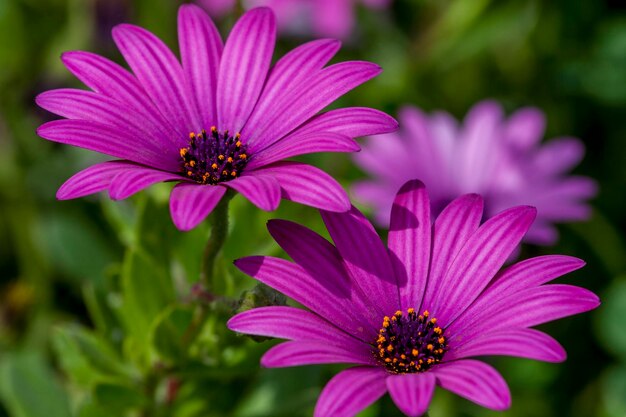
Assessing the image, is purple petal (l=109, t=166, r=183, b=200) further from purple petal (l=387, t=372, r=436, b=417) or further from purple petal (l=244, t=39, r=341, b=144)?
purple petal (l=387, t=372, r=436, b=417)

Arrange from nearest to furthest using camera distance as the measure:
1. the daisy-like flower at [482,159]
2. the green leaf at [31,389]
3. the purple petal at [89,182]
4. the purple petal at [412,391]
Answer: the purple petal at [412,391] → the purple petal at [89,182] → the green leaf at [31,389] → the daisy-like flower at [482,159]

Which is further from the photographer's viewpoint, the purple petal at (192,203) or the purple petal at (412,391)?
the purple petal at (192,203)

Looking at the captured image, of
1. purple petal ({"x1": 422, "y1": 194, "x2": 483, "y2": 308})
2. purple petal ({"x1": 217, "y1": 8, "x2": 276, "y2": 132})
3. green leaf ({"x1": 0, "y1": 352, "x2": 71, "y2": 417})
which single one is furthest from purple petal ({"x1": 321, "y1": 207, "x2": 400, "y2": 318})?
green leaf ({"x1": 0, "y1": 352, "x2": 71, "y2": 417})

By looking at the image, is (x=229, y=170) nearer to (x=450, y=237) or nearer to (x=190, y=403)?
(x=450, y=237)

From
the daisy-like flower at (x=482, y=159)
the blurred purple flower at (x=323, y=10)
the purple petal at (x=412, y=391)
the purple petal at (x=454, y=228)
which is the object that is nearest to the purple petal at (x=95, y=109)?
the purple petal at (x=454, y=228)

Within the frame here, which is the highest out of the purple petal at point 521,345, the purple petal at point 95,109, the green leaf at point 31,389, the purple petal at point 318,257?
the purple petal at point 95,109

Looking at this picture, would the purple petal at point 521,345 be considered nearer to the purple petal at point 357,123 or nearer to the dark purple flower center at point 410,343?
the dark purple flower center at point 410,343
